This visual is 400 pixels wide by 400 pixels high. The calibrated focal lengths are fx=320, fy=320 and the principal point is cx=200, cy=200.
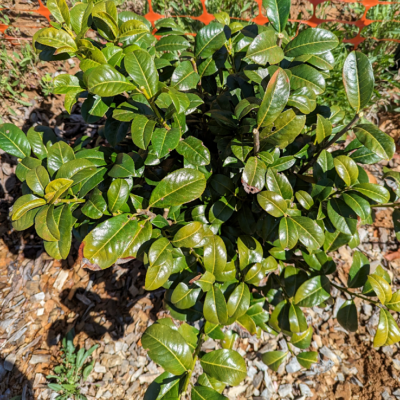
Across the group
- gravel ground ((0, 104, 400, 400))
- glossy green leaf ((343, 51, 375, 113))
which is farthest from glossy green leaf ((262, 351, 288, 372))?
glossy green leaf ((343, 51, 375, 113))

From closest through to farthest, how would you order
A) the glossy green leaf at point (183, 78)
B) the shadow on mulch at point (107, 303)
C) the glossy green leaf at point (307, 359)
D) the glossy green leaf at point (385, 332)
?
the glossy green leaf at point (385, 332), the glossy green leaf at point (183, 78), the glossy green leaf at point (307, 359), the shadow on mulch at point (107, 303)

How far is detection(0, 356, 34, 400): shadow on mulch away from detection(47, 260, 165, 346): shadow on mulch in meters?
0.26

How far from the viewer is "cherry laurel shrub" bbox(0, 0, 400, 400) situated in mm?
1182

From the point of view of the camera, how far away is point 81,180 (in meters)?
1.26

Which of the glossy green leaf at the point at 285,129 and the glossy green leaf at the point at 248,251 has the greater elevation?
the glossy green leaf at the point at 285,129

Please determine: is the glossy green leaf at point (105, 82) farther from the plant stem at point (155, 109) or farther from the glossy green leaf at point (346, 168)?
the glossy green leaf at point (346, 168)

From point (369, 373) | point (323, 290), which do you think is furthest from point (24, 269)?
point (369, 373)

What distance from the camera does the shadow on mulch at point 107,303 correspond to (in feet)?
7.55

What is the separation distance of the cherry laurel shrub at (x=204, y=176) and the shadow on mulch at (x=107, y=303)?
848mm

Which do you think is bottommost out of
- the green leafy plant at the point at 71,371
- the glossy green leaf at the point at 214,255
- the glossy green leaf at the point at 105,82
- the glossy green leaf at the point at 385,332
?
the green leafy plant at the point at 71,371

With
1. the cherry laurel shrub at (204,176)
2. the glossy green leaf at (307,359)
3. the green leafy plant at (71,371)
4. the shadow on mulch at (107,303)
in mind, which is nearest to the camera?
the cherry laurel shrub at (204,176)

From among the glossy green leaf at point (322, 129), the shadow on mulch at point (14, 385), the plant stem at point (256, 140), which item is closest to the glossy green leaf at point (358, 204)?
the glossy green leaf at point (322, 129)

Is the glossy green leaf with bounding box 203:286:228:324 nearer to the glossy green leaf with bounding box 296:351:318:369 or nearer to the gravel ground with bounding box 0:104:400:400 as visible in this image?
the glossy green leaf with bounding box 296:351:318:369

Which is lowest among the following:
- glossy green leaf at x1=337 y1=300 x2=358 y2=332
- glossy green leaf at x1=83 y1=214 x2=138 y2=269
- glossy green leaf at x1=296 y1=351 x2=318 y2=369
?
glossy green leaf at x1=296 y1=351 x2=318 y2=369
